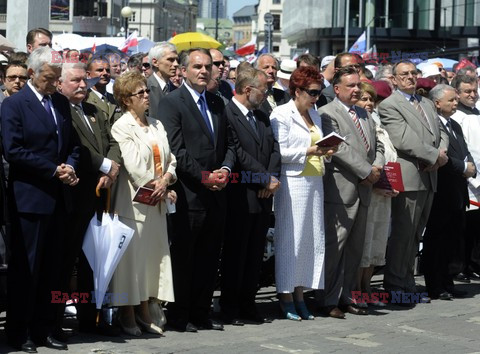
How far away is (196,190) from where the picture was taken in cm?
902

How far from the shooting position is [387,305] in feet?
35.9

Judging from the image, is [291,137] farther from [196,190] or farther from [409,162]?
[409,162]

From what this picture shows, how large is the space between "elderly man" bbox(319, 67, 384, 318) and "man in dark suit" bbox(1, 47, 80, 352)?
2.97 metres

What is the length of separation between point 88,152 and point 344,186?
112 inches

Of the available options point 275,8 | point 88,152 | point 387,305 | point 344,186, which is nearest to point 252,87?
point 344,186

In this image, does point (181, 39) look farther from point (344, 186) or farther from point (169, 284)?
point (169, 284)

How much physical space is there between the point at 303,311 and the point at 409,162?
203cm

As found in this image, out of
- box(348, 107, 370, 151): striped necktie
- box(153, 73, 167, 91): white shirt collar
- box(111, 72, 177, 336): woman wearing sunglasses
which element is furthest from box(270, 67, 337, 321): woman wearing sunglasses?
box(111, 72, 177, 336): woman wearing sunglasses

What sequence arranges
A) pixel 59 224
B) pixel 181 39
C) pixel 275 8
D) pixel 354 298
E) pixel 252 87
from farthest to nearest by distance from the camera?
pixel 275 8 < pixel 181 39 < pixel 354 298 < pixel 252 87 < pixel 59 224

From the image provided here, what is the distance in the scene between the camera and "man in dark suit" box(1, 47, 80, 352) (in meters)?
7.81

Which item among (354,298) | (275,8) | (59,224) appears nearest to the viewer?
(59,224)

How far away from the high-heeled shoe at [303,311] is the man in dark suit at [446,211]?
201cm

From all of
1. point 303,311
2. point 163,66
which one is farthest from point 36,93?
point 303,311

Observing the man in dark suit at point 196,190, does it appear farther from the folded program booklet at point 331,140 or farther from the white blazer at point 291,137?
the folded program booklet at point 331,140
